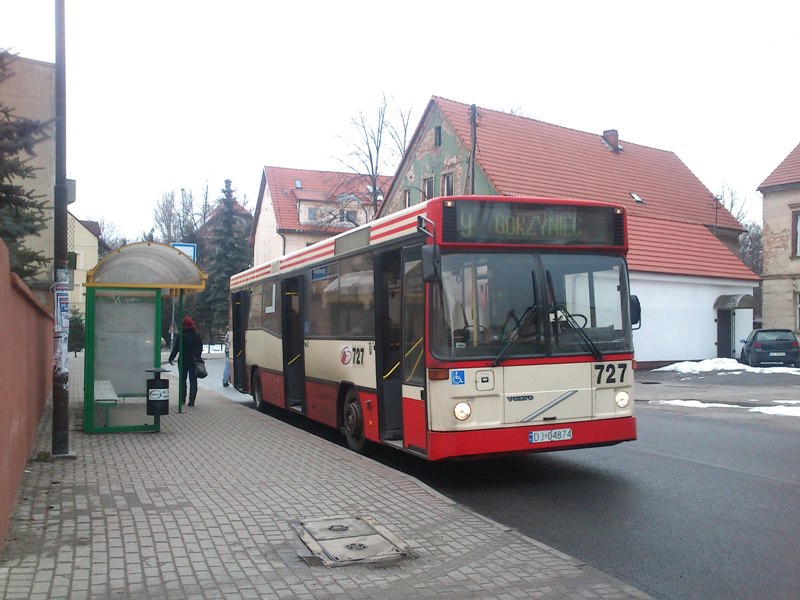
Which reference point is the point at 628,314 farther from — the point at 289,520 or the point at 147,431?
the point at 147,431

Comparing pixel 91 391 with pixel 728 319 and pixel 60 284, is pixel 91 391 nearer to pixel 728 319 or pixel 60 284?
pixel 60 284

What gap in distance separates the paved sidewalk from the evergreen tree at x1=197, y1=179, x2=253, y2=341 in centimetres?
4672

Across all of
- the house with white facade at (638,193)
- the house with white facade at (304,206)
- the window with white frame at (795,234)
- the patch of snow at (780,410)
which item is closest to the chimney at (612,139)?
the house with white facade at (638,193)

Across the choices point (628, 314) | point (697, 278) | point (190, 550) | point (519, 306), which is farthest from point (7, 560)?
point (697, 278)

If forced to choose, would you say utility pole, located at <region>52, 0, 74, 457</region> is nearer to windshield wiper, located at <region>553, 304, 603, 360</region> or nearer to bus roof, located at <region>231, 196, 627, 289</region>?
bus roof, located at <region>231, 196, 627, 289</region>

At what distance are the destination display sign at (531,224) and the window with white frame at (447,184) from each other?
28.5 meters

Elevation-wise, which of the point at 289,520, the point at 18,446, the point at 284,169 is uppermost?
the point at 284,169

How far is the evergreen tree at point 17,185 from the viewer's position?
1266cm

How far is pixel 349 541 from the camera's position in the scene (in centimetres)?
628

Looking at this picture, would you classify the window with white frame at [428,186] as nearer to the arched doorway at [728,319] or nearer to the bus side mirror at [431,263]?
the arched doorway at [728,319]

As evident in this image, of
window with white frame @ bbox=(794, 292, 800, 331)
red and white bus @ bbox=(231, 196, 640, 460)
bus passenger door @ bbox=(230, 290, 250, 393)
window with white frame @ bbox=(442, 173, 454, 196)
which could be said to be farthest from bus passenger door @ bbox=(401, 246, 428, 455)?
window with white frame @ bbox=(794, 292, 800, 331)

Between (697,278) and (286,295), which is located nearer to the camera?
(286,295)

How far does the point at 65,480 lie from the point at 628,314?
246 inches

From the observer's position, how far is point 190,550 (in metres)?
5.99
